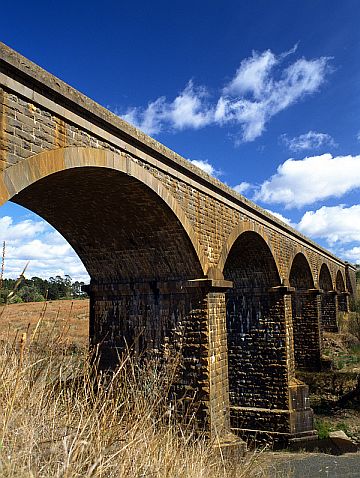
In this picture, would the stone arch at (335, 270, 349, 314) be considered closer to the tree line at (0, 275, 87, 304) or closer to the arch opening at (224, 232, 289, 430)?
the tree line at (0, 275, 87, 304)

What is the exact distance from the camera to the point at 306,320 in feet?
61.5

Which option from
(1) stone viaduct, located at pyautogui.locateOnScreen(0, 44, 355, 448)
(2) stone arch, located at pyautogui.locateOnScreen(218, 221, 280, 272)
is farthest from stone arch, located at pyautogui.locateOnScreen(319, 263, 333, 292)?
(2) stone arch, located at pyautogui.locateOnScreen(218, 221, 280, 272)

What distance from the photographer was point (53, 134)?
202 inches

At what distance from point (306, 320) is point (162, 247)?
12.3 meters

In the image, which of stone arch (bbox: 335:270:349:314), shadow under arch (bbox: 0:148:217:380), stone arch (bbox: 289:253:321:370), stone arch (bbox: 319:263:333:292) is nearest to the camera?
shadow under arch (bbox: 0:148:217:380)

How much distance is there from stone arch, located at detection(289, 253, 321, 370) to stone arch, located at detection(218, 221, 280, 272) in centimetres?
642

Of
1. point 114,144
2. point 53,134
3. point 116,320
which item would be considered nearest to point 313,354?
point 116,320

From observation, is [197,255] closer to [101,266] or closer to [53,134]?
[101,266]

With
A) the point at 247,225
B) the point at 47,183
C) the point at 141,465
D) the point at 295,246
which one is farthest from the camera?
the point at 295,246

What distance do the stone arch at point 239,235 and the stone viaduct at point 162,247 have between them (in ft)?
0.14

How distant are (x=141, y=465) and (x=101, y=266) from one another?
6.43 meters

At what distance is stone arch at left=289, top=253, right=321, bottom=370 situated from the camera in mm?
18406

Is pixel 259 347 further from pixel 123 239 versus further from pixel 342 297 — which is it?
pixel 342 297

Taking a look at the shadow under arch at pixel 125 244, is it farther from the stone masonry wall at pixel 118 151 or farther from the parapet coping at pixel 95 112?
the parapet coping at pixel 95 112
